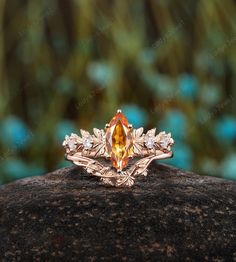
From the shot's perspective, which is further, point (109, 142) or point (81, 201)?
point (109, 142)

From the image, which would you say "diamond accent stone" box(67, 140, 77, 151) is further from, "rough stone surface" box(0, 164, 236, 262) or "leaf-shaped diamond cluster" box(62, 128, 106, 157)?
"rough stone surface" box(0, 164, 236, 262)

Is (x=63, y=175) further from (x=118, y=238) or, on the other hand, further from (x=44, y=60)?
(x=44, y=60)

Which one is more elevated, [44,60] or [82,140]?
[44,60]

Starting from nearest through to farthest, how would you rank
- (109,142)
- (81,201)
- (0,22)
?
(81,201) < (109,142) < (0,22)

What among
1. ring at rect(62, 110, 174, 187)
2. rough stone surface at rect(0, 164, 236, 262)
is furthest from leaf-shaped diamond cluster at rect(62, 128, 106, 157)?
rough stone surface at rect(0, 164, 236, 262)

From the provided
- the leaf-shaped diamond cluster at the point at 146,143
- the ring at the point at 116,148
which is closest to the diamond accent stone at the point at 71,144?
the ring at the point at 116,148

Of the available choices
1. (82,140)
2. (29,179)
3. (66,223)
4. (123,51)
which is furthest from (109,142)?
(123,51)

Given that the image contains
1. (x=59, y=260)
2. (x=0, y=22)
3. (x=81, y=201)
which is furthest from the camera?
(x=0, y=22)
